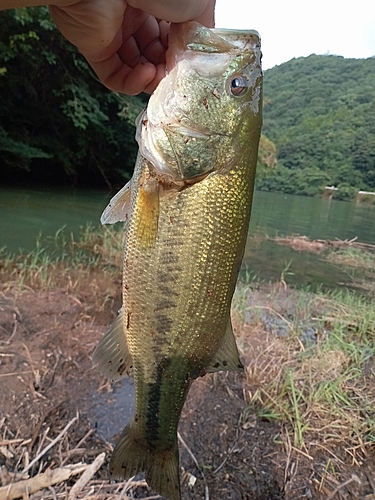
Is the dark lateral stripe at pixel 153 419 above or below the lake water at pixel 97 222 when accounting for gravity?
above

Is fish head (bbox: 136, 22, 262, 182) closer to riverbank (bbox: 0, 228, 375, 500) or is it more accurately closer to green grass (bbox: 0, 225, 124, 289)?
riverbank (bbox: 0, 228, 375, 500)

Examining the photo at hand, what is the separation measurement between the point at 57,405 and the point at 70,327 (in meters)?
1.14

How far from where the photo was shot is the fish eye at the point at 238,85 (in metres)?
1.57

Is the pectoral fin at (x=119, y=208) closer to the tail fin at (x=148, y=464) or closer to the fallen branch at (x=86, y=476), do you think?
the tail fin at (x=148, y=464)

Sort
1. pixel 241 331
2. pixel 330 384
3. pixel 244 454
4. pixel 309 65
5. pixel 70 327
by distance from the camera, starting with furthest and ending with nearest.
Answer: pixel 309 65, pixel 241 331, pixel 70 327, pixel 330 384, pixel 244 454

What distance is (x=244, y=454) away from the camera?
325 cm

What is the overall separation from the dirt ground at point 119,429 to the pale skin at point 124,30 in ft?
7.58

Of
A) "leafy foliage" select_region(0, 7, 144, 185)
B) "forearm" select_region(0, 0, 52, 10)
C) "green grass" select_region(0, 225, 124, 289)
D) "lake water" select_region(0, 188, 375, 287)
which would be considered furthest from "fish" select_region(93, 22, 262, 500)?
"leafy foliage" select_region(0, 7, 144, 185)

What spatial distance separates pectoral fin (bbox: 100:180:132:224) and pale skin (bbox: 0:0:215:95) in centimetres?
62

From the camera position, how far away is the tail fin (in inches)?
66.8

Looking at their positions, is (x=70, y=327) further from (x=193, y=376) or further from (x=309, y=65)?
(x=309, y=65)

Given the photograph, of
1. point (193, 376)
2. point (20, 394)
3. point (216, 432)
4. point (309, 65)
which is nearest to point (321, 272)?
point (216, 432)

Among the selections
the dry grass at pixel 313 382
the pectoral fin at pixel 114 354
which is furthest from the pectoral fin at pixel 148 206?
the dry grass at pixel 313 382

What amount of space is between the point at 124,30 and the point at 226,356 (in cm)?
154
